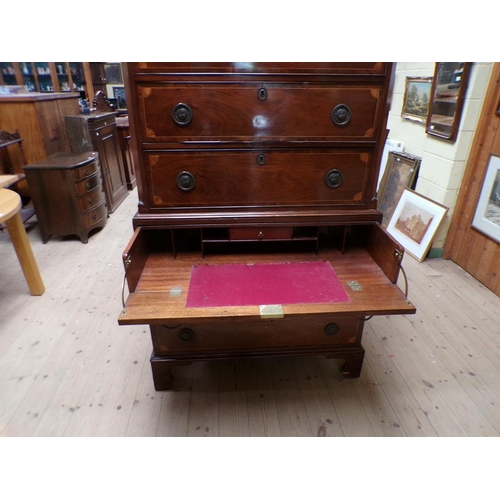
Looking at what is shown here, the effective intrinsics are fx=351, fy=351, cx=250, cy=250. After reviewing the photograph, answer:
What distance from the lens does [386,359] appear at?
1890 mm

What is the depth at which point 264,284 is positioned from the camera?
1.42 m

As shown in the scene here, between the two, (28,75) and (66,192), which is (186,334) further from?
(28,75)

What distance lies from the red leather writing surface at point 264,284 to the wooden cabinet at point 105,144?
8.57 feet

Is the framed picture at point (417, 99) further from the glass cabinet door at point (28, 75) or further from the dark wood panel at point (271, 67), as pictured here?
the glass cabinet door at point (28, 75)

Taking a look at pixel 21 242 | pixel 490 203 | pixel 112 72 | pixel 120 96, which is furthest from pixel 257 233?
pixel 112 72

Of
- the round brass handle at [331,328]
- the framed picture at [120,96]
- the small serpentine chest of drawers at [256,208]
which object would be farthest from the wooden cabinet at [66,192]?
the framed picture at [120,96]

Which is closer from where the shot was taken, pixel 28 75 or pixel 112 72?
pixel 28 75

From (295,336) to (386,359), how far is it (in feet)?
2.18

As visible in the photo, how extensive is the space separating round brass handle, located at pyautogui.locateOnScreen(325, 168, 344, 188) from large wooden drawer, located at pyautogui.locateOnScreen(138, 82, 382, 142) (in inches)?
5.3

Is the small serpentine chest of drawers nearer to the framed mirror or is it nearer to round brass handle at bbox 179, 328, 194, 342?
round brass handle at bbox 179, 328, 194, 342

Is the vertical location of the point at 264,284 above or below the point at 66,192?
above

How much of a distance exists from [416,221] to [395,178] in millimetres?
605

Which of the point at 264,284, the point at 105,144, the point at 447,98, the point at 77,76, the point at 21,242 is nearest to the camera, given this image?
the point at 264,284

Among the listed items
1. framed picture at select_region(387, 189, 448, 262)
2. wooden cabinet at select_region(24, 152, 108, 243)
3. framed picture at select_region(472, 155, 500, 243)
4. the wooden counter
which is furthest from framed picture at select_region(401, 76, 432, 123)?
the wooden counter
